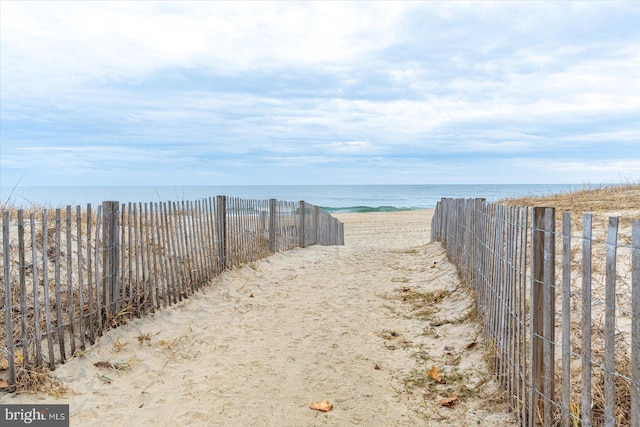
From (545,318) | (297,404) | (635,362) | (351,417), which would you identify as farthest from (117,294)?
(635,362)

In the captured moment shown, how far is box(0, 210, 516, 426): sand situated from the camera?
3.85m

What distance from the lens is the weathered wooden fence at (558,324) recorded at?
2393 mm

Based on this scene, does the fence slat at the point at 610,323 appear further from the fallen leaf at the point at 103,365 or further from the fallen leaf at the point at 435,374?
the fallen leaf at the point at 103,365

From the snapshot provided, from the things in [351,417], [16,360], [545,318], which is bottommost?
[351,417]

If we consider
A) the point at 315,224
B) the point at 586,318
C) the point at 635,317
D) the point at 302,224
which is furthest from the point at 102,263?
the point at 315,224

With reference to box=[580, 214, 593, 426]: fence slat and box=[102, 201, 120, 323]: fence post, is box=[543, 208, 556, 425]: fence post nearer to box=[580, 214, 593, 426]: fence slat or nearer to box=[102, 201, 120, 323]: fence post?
box=[580, 214, 593, 426]: fence slat

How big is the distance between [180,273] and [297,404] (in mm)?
3493

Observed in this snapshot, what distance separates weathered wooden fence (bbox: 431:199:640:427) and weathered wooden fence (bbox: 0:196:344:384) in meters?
3.91

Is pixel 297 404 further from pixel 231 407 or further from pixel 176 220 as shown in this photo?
pixel 176 220

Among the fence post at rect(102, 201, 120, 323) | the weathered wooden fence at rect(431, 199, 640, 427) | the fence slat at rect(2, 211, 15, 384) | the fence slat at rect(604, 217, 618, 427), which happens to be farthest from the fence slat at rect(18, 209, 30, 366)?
the fence slat at rect(604, 217, 618, 427)

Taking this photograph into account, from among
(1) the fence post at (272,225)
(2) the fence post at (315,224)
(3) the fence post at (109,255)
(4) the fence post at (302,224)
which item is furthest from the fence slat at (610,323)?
(2) the fence post at (315,224)

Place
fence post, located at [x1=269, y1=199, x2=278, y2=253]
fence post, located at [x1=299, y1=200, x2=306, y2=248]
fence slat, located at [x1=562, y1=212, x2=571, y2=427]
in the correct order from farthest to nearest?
fence post, located at [x1=299, y1=200, x2=306, y2=248] → fence post, located at [x1=269, y1=199, x2=278, y2=253] → fence slat, located at [x1=562, y1=212, x2=571, y2=427]

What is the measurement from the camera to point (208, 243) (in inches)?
312

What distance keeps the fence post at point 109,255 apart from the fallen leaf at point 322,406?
272 cm
